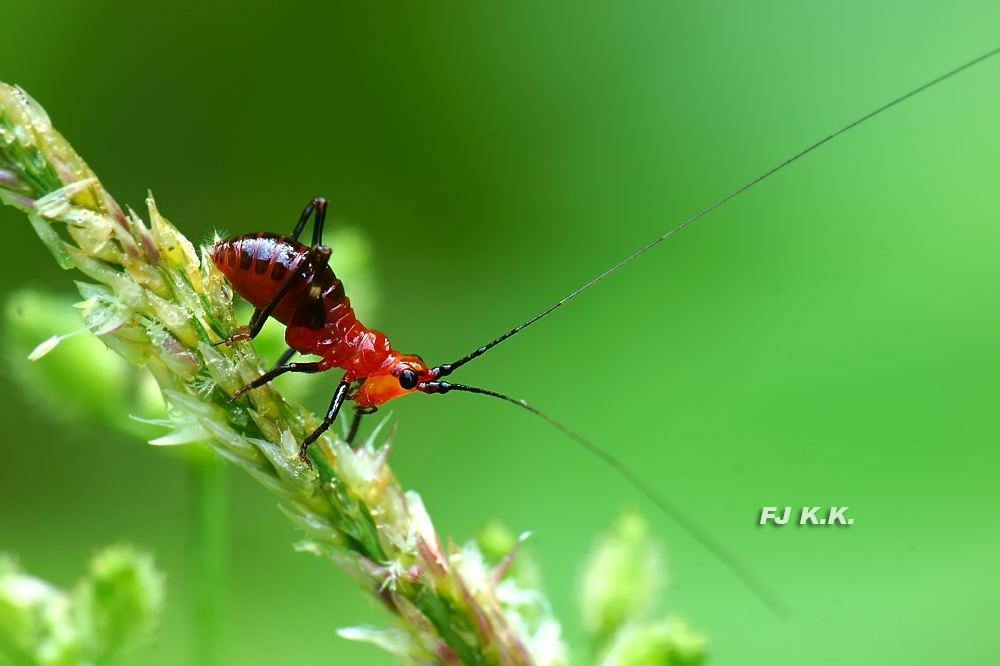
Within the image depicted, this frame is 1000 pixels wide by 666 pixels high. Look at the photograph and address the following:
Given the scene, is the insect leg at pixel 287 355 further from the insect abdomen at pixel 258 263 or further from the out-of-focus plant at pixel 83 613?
the out-of-focus plant at pixel 83 613

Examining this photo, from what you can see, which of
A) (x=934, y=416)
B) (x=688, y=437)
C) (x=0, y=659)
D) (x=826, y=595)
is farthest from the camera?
(x=688, y=437)

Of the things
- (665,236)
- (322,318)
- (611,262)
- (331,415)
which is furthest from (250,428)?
(611,262)

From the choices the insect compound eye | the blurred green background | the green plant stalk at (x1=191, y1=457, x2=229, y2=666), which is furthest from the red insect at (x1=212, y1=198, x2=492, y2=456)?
the blurred green background

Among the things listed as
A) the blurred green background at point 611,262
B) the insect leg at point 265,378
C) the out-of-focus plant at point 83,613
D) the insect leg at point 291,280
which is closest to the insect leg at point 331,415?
the insect leg at point 265,378

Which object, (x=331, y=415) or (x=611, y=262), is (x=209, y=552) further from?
(x=611, y=262)

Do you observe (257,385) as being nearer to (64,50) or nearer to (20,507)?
(20,507)

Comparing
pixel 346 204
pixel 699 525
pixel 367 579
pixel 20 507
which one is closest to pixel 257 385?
pixel 367 579

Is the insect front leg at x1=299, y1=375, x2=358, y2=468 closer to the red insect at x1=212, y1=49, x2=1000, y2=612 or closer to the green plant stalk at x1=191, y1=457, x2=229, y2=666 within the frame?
the red insect at x1=212, y1=49, x2=1000, y2=612
